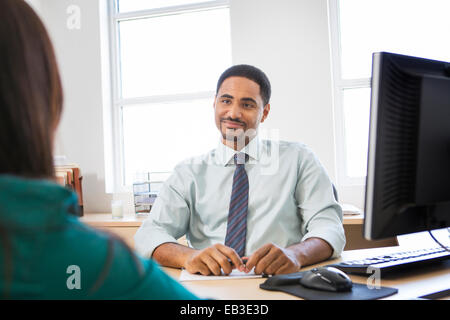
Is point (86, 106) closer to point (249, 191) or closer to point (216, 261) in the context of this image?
point (249, 191)

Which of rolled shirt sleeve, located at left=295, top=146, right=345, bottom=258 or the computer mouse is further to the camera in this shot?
rolled shirt sleeve, located at left=295, top=146, right=345, bottom=258

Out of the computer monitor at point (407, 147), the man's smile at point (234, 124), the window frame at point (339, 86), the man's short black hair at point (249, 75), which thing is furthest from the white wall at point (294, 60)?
the computer monitor at point (407, 147)

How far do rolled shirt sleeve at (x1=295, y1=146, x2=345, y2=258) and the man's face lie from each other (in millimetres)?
274

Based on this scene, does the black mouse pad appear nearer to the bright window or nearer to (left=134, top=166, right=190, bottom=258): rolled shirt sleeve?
(left=134, top=166, right=190, bottom=258): rolled shirt sleeve

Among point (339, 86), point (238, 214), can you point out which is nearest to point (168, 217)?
point (238, 214)

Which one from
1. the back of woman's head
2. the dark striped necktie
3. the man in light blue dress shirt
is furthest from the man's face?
the back of woman's head

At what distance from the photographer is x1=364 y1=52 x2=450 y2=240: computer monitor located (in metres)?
0.79

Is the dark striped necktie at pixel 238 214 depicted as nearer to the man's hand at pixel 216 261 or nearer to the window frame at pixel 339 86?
the man's hand at pixel 216 261

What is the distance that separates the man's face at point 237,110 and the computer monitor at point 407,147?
87cm

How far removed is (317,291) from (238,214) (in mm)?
676

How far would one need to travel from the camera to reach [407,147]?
0.85 metres

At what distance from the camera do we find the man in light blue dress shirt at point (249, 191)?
57.8 inches
